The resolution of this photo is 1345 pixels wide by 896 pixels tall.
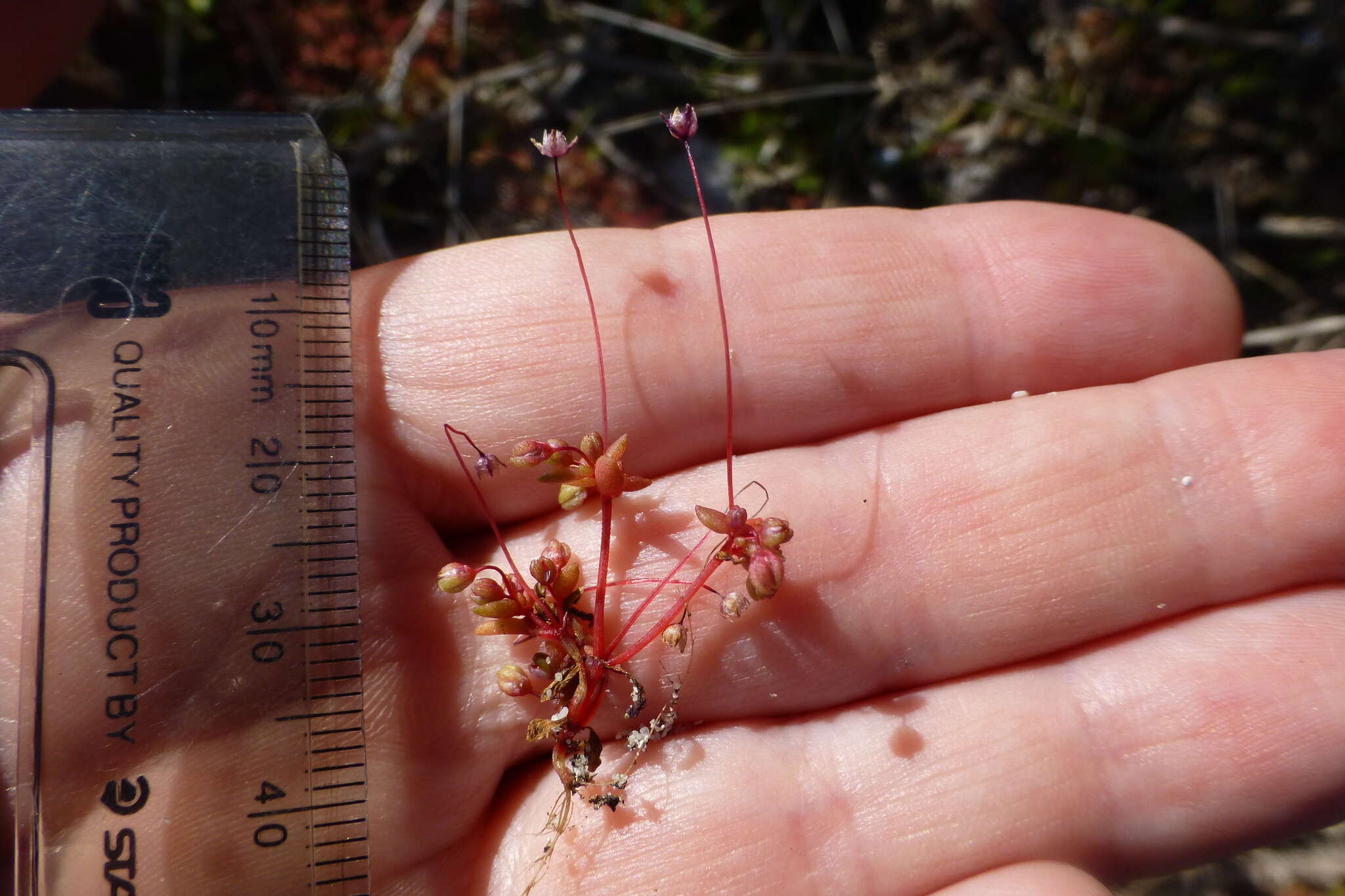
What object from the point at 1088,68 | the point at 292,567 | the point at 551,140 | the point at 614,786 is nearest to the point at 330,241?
the point at 551,140

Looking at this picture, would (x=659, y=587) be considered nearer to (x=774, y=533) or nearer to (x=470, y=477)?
(x=774, y=533)

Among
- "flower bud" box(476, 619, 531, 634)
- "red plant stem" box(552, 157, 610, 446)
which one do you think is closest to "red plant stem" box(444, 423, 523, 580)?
"flower bud" box(476, 619, 531, 634)

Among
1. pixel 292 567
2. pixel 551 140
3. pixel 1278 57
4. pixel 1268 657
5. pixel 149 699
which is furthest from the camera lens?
pixel 1278 57

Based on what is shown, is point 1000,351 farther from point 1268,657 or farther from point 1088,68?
point 1088,68

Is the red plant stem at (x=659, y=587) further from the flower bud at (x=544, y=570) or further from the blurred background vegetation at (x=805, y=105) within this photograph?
the blurred background vegetation at (x=805, y=105)

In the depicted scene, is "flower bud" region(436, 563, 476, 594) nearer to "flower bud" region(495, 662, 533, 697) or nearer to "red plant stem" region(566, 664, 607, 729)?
"flower bud" region(495, 662, 533, 697)

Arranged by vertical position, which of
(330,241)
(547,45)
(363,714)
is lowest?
(363,714)

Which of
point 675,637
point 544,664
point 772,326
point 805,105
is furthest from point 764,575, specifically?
point 805,105
